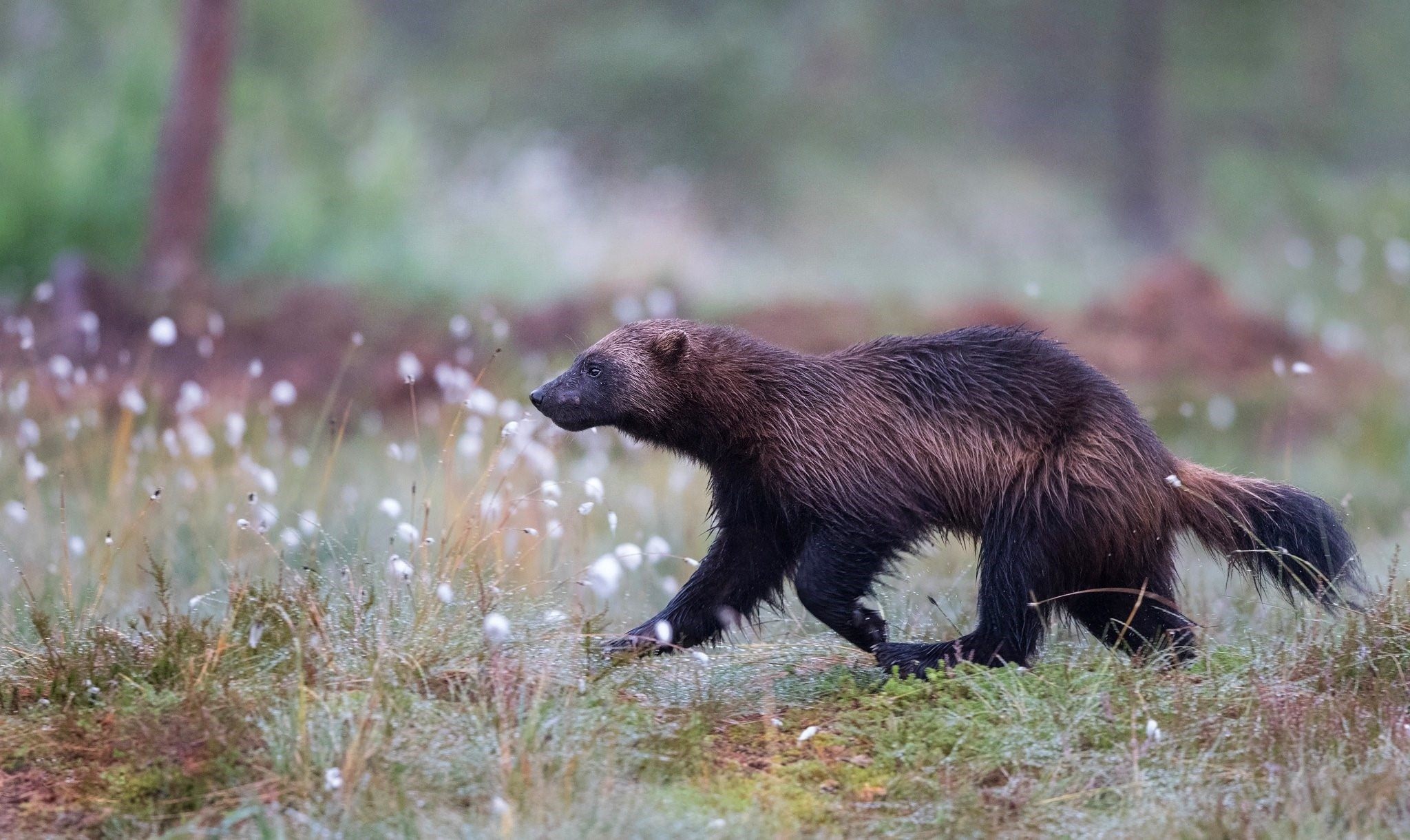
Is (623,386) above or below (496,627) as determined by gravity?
above

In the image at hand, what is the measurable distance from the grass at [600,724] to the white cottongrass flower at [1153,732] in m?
0.01

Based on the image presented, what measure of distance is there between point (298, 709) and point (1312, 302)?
16.2 meters

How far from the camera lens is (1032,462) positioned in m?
4.50

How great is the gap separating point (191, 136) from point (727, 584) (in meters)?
9.07

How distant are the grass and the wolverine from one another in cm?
18

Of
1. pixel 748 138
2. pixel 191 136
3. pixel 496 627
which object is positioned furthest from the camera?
pixel 748 138

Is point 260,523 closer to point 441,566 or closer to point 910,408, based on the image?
point 441,566

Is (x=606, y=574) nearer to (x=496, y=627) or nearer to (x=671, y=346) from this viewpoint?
(x=496, y=627)

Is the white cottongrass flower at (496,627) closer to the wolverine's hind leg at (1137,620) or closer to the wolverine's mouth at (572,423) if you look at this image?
the wolverine's mouth at (572,423)

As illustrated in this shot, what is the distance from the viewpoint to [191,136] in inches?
477

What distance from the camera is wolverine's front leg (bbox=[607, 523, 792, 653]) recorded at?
4711 mm

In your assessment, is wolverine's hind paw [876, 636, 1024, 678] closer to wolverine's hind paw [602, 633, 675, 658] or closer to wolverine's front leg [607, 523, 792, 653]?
wolverine's front leg [607, 523, 792, 653]

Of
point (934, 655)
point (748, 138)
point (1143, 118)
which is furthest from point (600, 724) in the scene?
point (1143, 118)

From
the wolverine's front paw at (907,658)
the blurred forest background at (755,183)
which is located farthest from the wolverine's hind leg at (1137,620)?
the blurred forest background at (755,183)
